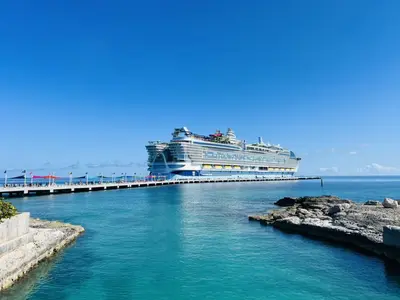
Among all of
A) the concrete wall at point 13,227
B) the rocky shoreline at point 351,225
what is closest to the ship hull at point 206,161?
the rocky shoreline at point 351,225

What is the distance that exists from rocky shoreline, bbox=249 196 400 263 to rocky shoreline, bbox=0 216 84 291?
18.4m

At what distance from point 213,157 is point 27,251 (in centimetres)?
11446

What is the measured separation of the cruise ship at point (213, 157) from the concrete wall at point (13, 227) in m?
97.3

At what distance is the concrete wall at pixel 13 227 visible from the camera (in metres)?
14.3

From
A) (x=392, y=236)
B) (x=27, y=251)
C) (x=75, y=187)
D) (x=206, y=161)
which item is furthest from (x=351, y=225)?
(x=206, y=161)

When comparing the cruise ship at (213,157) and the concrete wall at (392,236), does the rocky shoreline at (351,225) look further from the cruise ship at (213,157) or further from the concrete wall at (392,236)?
the cruise ship at (213,157)

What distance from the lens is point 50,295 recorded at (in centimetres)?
1230

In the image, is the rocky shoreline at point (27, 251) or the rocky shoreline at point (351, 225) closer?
the rocky shoreline at point (27, 251)

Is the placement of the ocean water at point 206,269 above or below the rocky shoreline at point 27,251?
below

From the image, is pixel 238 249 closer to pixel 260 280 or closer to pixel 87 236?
pixel 260 280

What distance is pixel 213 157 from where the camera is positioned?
129000 mm

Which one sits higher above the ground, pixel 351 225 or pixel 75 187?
pixel 75 187

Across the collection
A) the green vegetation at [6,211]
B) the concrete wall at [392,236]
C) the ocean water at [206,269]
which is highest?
the green vegetation at [6,211]

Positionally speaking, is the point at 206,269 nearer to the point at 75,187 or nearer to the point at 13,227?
the point at 13,227
